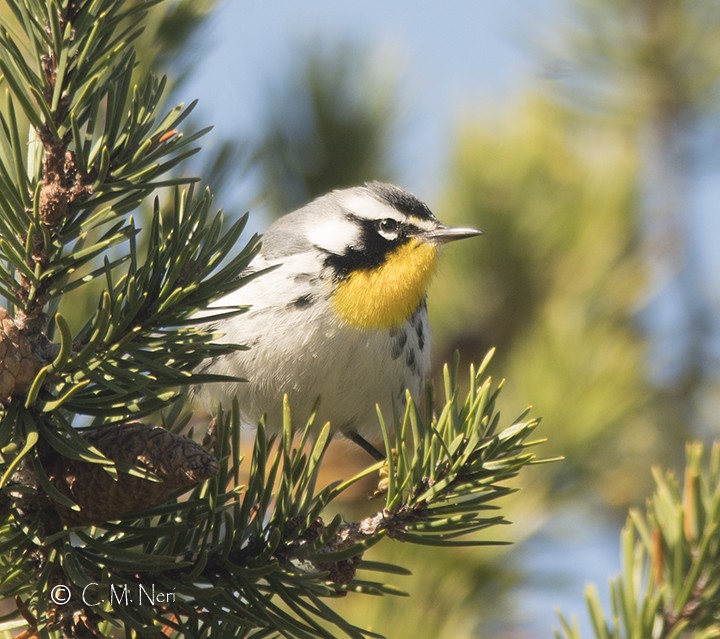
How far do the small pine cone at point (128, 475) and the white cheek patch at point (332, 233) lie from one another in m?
1.49

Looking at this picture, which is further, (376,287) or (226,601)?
(376,287)

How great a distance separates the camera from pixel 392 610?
1919 mm

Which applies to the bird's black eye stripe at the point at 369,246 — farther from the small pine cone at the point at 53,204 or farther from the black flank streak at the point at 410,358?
the small pine cone at the point at 53,204

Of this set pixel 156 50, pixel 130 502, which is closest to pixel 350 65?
pixel 156 50

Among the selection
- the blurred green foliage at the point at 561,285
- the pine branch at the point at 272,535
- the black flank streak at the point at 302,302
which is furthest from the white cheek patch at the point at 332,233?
the pine branch at the point at 272,535

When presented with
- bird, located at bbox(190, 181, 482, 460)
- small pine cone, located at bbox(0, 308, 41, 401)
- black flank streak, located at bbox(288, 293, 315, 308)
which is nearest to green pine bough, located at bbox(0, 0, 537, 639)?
small pine cone, located at bbox(0, 308, 41, 401)

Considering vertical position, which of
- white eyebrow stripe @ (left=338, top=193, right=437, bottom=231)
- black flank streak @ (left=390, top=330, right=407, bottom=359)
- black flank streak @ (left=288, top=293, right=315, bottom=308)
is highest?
white eyebrow stripe @ (left=338, top=193, right=437, bottom=231)

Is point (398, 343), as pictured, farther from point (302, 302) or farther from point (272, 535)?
point (272, 535)

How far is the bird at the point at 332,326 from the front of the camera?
2.59m

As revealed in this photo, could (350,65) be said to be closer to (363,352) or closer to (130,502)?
(363,352)

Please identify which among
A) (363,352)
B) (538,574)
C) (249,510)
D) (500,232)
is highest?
(500,232)

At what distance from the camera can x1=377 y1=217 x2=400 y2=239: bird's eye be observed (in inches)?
119

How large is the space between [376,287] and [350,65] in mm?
975

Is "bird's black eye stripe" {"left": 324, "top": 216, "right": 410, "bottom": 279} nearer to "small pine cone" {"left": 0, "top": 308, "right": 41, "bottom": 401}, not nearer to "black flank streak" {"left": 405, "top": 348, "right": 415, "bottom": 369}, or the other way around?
"black flank streak" {"left": 405, "top": 348, "right": 415, "bottom": 369}
